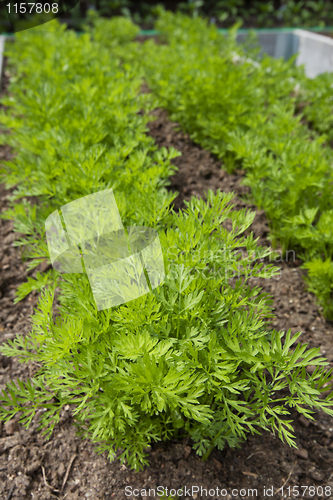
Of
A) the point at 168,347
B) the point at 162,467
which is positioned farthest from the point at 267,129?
the point at 162,467

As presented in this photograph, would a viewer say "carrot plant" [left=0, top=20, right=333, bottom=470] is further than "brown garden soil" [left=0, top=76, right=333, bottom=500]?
No

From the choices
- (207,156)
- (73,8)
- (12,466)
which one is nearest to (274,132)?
(207,156)

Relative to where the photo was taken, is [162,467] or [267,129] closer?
[162,467]

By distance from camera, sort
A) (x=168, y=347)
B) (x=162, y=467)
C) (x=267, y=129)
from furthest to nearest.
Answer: (x=267, y=129)
(x=162, y=467)
(x=168, y=347)

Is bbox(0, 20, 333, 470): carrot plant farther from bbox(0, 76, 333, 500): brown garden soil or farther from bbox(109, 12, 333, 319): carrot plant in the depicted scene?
bbox(109, 12, 333, 319): carrot plant

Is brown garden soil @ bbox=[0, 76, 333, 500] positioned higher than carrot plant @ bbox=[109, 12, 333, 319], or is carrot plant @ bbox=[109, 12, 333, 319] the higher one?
carrot plant @ bbox=[109, 12, 333, 319]

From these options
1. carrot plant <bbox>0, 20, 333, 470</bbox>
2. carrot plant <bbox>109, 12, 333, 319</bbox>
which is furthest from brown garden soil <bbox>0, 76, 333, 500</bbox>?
carrot plant <bbox>109, 12, 333, 319</bbox>

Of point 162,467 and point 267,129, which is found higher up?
point 267,129

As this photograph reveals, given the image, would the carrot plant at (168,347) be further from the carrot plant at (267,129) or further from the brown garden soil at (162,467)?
the carrot plant at (267,129)

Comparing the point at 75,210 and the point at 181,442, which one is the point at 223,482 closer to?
the point at 181,442

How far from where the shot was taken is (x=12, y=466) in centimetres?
174

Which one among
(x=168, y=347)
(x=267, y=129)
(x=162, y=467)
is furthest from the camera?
(x=267, y=129)

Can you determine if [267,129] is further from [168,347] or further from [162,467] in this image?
[162,467]

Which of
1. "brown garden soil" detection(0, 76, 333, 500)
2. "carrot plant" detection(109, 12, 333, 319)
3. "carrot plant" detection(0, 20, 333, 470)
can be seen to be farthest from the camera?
"carrot plant" detection(109, 12, 333, 319)
